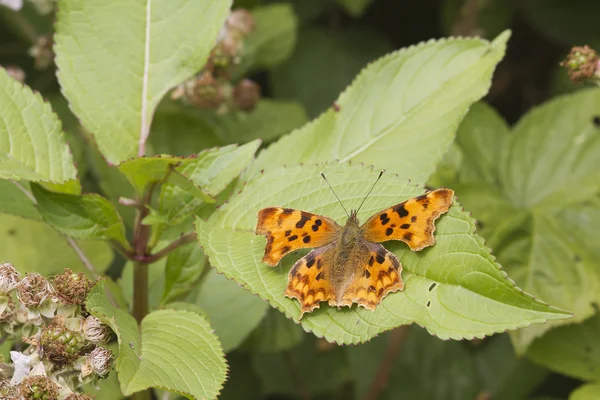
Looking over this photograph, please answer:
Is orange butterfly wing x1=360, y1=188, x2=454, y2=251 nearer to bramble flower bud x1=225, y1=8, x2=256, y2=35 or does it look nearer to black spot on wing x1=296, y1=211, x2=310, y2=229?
black spot on wing x1=296, y1=211, x2=310, y2=229

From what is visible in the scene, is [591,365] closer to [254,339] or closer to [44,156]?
[254,339]

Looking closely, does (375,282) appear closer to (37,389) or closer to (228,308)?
(37,389)

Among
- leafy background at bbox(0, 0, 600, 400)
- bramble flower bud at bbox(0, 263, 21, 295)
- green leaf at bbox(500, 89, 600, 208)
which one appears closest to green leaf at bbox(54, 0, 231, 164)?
leafy background at bbox(0, 0, 600, 400)

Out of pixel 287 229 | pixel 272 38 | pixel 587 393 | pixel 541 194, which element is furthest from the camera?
pixel 272 38

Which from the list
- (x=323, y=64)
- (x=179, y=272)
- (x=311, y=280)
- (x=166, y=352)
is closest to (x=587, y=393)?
(x=311, y=280)

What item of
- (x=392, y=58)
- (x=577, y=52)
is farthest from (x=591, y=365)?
(x=392, y=58)

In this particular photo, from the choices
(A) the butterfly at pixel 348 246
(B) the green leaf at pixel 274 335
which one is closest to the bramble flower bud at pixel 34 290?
(A) the butterfly at pixel 348 246
